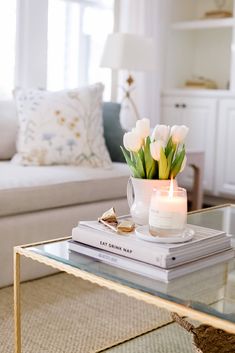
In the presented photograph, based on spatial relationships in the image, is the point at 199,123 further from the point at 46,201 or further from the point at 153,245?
the point at 153,245

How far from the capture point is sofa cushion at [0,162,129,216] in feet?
7.72

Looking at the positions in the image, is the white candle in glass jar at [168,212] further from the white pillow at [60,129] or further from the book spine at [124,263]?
the white pillow at [60,129]

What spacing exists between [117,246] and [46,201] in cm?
116

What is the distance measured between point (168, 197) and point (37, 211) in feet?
4.07

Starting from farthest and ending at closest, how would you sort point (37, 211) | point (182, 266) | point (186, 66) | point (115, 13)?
point (186, 66) → point (115, 13) → point (37, 211) → point (182, 266)

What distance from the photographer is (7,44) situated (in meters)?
3.56

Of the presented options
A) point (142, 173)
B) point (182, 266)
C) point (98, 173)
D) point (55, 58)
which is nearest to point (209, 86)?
point (55, 58)

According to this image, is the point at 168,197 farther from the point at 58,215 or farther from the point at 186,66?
the point at 186,66

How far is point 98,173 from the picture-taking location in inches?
108

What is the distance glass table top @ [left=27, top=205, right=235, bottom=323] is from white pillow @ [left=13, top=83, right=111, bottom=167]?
4.45ft

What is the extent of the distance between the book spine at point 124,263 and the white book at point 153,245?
0.4 inches

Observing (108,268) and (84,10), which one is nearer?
(108,268)

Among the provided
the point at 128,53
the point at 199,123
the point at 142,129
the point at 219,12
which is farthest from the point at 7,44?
the point at 142,129

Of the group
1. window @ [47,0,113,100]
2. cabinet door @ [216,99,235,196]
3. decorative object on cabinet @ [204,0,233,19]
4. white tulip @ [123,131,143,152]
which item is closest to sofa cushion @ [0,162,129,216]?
white tulip @ [123,131,143,152]
